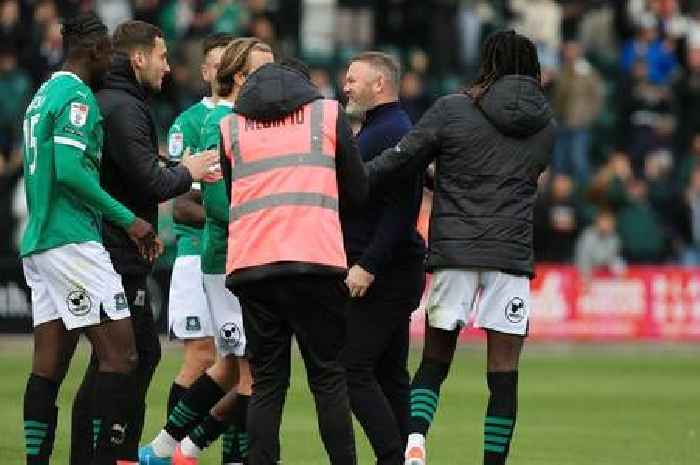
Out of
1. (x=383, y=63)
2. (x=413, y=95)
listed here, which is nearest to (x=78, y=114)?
(x=383, y=63)

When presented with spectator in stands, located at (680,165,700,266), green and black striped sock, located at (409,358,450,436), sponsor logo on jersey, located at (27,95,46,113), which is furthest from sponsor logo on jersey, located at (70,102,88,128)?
spectator in stands, located at (680,165,700,266)

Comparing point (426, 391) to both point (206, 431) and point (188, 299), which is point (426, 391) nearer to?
point (206, 431)

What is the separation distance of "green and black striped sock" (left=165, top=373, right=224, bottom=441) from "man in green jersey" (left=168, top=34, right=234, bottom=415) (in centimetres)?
35

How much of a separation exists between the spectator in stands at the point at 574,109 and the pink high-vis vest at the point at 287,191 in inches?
742

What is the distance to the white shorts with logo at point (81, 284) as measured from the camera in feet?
34.5

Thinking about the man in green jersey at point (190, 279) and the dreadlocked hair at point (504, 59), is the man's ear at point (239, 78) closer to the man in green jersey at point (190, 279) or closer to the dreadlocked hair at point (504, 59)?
the man in green jersey at point (190, 279)

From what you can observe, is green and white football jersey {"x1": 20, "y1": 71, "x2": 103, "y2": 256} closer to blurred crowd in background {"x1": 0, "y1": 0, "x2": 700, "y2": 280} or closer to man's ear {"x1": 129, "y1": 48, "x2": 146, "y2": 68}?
man's ear {"x1": 129, "y1": 48, "x2": 146, "y2": 68}

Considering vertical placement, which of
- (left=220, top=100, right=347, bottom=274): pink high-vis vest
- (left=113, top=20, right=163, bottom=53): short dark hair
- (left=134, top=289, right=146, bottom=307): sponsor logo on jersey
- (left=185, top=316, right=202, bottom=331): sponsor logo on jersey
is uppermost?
(left=113, top=20, right=163, bottom=53): short dark hair

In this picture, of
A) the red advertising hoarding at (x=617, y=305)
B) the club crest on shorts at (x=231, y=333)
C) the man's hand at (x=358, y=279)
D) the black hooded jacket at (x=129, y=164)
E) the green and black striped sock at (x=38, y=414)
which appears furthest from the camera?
the red advertising hoarding at (x=617, y=305)

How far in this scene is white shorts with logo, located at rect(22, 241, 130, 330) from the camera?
34.5 ft

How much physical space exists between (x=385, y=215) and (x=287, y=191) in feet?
4.65

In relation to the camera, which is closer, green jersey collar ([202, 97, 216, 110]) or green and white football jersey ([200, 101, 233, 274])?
green and white football jersey ([200, 101, 233, 274])

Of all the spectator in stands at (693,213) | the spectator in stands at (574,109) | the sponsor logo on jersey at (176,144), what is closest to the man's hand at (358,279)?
the sponsor logo on jersey at (176,144)

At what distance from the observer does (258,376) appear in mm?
10078
